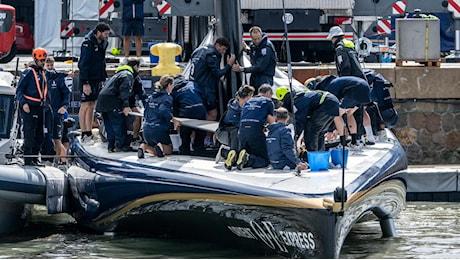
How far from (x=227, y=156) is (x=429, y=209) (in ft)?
15.6

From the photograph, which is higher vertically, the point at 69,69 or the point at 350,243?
the point at 69,69

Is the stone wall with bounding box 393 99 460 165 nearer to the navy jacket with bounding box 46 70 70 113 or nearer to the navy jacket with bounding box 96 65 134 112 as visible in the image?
the navy jacket with bounding box 46 70 70 113

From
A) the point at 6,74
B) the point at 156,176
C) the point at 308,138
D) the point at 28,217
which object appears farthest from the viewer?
the point at 6,74

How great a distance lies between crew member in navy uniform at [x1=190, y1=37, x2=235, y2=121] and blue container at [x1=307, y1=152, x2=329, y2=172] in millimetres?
2412

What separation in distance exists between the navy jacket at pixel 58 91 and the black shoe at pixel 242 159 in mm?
4335

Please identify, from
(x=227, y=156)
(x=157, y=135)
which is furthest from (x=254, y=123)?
(x=157, y=135)

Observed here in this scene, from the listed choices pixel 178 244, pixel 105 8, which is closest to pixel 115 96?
pixel 178 244

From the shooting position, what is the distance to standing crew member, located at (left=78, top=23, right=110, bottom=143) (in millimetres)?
16922

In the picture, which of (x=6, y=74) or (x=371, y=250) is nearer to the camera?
(x=371, y=250)

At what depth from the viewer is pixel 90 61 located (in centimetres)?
1702

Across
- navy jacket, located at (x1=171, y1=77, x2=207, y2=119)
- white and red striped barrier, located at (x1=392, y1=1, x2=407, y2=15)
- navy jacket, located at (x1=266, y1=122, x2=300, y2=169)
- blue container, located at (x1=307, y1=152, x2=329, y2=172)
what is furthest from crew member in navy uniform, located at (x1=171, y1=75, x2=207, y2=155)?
white and red striped barrier, located at (x1=392, y1=1, x2=407, y2=15)

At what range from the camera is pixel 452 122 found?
66.4 ft

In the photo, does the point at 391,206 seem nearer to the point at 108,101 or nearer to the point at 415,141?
the point at 108,101

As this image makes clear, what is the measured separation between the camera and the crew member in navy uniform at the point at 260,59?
1584 cm
